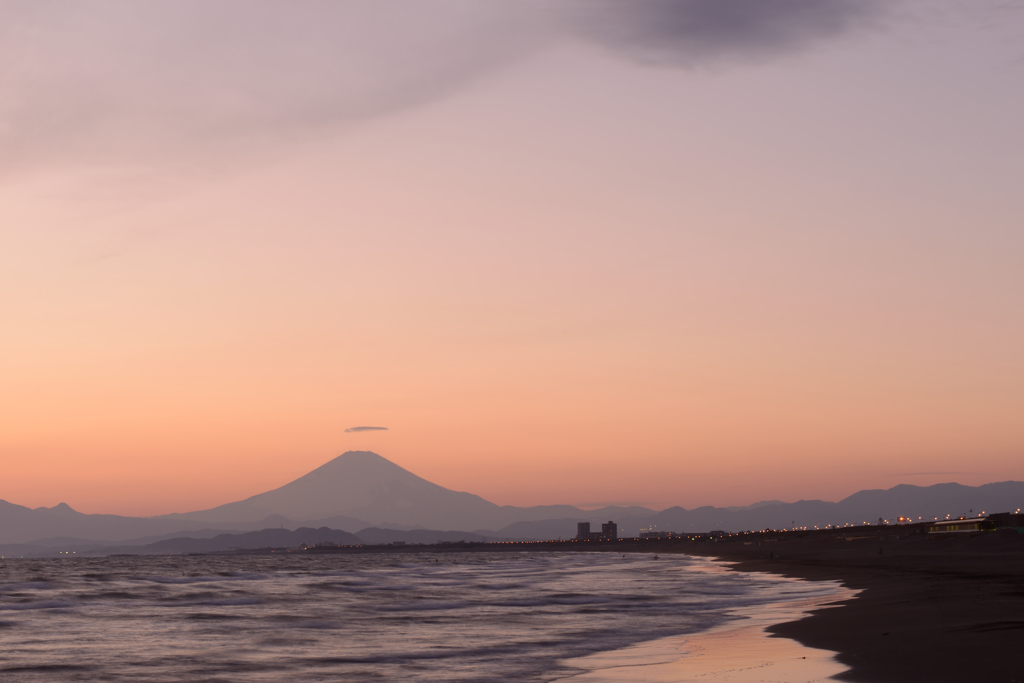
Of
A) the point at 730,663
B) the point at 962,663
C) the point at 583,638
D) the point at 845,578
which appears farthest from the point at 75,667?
the point at 845,578

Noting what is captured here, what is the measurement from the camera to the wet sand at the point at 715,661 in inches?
789

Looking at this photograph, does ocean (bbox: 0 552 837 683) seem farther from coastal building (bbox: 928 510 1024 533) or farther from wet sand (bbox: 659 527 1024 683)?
coastal building (bbox: 928 510 1024 533)

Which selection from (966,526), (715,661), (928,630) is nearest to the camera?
(715,661)

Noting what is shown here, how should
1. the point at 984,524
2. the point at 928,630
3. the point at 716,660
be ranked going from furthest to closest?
1. the point at 984,524
2. the point at 928,630
3. the point at 716,660

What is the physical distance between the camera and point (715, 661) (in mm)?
23172

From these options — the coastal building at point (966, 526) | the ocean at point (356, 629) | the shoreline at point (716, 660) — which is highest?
the shoreline at point (716, 660)

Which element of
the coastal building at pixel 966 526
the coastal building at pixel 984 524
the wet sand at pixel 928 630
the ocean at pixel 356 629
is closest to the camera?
the wet sand at pixel 928 630

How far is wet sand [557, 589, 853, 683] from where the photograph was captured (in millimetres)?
20047

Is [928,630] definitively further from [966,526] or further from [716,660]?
[966,526]

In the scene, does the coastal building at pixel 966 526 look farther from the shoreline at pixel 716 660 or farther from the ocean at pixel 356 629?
the shoreline at pixel 716 660

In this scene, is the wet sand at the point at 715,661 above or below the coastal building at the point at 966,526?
above

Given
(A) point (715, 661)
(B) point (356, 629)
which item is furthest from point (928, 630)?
(B) point (356, 629)

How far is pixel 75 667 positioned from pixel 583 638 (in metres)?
16.9

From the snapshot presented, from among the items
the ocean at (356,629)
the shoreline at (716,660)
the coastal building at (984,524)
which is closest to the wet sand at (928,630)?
the shoreline at (716,660)
